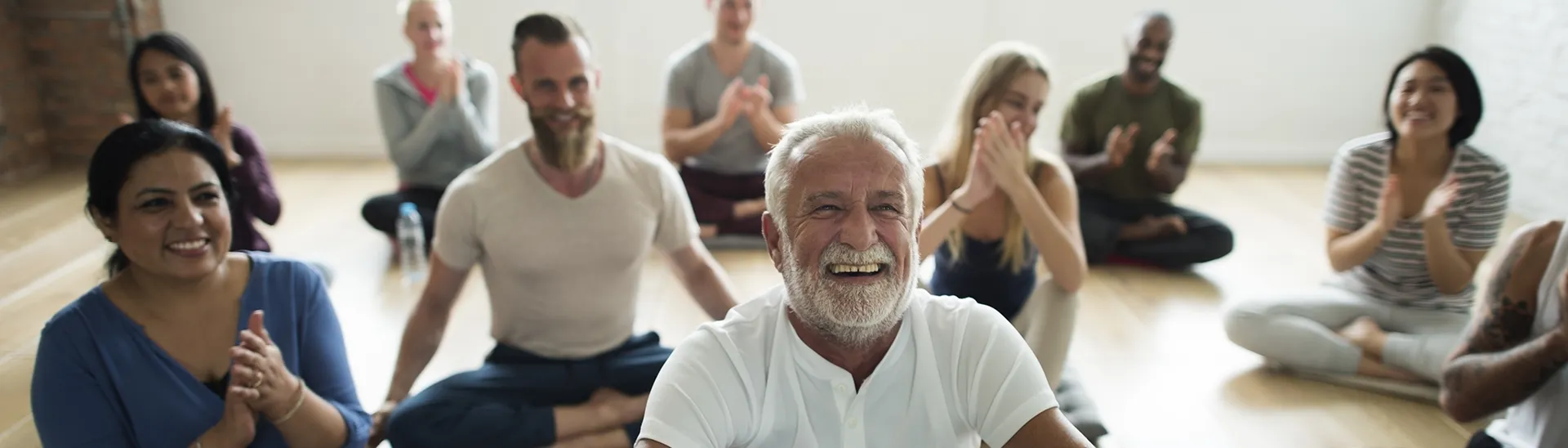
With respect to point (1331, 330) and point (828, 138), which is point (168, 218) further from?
point (1331, 330)

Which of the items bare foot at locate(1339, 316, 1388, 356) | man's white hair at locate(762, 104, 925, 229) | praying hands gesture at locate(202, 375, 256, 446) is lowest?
bare foot at locate(1339, 316, 1388, 356)

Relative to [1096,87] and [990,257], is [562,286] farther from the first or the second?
[1096,87]

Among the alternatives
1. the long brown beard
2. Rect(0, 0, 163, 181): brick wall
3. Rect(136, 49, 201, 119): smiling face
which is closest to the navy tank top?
the long brown beard

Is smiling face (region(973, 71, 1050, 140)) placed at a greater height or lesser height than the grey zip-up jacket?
greater

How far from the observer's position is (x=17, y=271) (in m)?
4.26

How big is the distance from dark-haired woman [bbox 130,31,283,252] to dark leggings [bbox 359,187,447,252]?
0.92 m

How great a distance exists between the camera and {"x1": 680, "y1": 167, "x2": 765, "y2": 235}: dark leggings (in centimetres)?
473

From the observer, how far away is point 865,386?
64.1 inches

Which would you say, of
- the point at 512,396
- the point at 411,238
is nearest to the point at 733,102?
the point at 411,238

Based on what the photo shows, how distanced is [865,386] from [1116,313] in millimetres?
2507

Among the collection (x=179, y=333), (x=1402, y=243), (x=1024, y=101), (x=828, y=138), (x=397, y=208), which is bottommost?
(x=397, y=208)

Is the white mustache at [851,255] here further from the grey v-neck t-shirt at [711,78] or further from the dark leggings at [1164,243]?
the grey v-neck t-shirt at [711,78]

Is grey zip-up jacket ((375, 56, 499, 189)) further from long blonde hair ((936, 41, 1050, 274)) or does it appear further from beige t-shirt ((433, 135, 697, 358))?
long blonde hair ((936, 41, 1050, 274))

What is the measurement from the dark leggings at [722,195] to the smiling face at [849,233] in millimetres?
3135
